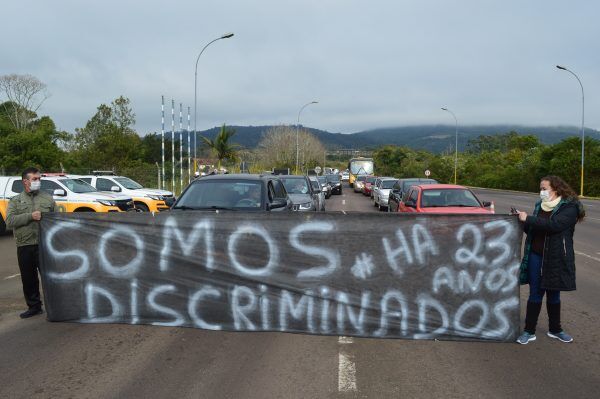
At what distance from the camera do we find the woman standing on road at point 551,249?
534 centimetres

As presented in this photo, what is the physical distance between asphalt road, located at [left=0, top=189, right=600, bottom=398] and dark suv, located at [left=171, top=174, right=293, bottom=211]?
2794mm

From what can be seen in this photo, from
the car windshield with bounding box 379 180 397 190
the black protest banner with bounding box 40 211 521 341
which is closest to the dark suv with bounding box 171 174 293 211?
the black protest banner with bounding box 40 211 521 341

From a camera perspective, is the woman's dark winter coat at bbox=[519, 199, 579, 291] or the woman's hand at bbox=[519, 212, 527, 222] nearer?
the woman's dark winter coat at bbox=[519, 199, 579, 291]

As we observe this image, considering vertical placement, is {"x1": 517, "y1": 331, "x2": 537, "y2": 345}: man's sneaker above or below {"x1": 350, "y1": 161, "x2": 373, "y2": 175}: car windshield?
below

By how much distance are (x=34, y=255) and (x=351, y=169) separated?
54.6m

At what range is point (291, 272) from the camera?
19.3 feet

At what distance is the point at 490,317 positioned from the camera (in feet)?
18.5

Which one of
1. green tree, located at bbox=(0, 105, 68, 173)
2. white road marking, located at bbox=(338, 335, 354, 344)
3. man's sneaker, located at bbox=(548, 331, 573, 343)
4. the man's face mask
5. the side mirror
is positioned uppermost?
green tree, located at bbox=(0, 105, 68, 173)

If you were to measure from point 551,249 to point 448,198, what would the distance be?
6.82 m

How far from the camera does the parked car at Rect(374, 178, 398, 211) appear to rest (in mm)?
24341

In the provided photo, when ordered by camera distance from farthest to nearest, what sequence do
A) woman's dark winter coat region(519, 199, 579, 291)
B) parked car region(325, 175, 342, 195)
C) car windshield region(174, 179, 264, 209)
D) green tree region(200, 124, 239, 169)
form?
green tree region(200, 124, 239, 169) < parked car region(325, 175, 342, 195) < car windshield region(174, 179, 264, 209) < woman's dark winter coat region(519, 199, 579, 291)

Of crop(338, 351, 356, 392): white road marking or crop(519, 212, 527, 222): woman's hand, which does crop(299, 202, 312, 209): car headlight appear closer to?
crop(519, 212, 527, 222): woman's hand

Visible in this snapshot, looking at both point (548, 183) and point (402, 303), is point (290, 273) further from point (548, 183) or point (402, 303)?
point (548, 183)

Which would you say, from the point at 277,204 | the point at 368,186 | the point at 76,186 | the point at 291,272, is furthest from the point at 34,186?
the point at 368,186
